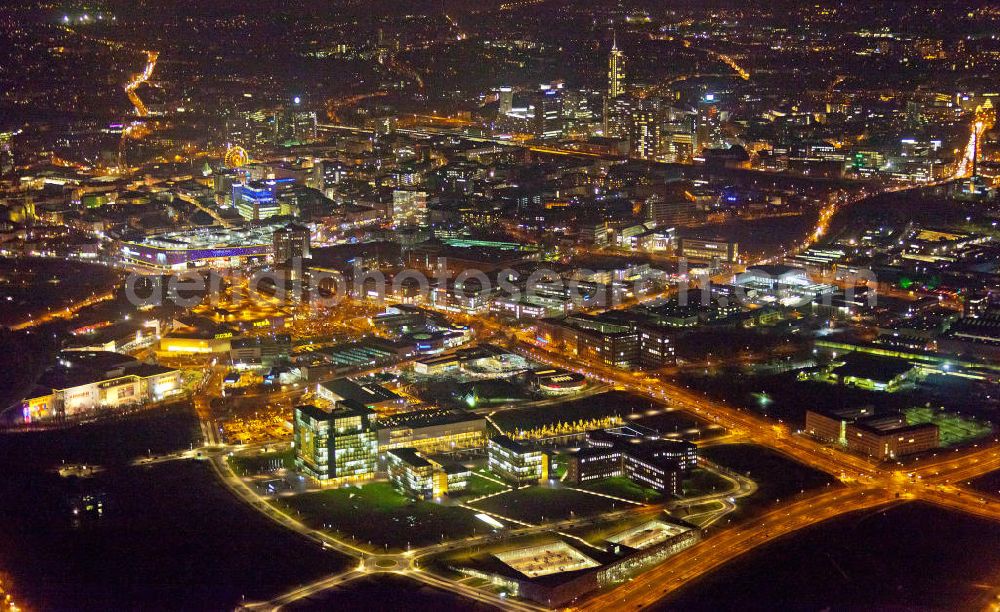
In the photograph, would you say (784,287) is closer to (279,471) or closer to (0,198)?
(279,471)

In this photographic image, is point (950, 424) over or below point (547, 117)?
below

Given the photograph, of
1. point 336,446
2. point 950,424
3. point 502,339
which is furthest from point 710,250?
point 336,446

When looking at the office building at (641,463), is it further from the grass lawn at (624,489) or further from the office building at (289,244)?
the office building at (289,244)

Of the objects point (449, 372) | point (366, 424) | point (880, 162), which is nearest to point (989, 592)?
point (366, 424)

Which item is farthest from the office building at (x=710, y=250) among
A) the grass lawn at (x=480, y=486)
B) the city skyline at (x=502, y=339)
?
the grass lawn at (x=480, y=486)

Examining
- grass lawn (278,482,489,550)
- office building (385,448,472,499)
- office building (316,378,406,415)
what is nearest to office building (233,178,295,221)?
office building (316,378,406,415)

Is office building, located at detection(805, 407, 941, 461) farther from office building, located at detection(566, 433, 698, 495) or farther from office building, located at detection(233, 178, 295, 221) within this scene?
office building, located at detection(233, 178, 295, 221)

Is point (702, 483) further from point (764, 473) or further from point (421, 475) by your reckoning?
point (421, 475)
